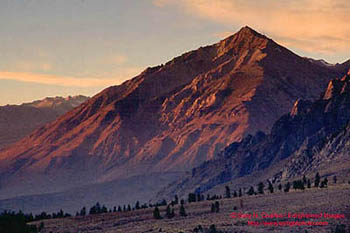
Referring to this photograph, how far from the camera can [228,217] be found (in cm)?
14550

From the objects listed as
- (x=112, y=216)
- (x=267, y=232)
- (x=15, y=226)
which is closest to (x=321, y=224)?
(x=267, y=232)

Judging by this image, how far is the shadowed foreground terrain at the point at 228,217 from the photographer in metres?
130

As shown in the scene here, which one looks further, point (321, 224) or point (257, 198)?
point (257, 198)

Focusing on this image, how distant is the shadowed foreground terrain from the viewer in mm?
130000

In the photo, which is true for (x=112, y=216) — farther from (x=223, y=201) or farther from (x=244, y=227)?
(x=244, y=227)

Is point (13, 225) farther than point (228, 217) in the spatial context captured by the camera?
No

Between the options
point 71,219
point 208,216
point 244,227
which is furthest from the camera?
point 71,219

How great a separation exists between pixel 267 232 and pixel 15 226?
3070 cm

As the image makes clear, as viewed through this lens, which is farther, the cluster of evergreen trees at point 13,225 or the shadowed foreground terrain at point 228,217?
the shadowed foreground terrain at point 228,217

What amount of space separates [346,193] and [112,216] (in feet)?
128

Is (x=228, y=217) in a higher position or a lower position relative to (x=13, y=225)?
lower

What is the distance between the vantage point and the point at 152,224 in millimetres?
146500

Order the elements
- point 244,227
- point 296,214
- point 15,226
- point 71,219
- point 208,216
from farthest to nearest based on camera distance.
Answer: point 71,219 → point 208,216 → point 296,214 → point 244,227 → point 15,226

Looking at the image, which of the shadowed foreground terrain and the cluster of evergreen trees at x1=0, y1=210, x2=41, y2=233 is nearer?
the cluster of evergreen trees at x1=0, y1=210, x2=41, y2=233
